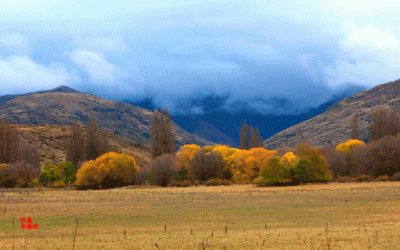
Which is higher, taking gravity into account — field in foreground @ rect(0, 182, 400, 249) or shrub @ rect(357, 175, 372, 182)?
field in foreground @ rect(0, 182, 400, 249)

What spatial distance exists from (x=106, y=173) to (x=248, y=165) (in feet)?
91.9

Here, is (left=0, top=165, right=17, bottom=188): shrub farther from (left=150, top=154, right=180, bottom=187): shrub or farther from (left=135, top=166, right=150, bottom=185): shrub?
(left=150, top=154, right=180, bottom=187): shrub

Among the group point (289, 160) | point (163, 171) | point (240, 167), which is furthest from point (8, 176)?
point (289, 160)

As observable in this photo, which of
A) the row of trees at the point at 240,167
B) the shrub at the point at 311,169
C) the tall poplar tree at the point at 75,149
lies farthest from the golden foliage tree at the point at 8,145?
the shrub at the point at 311,169

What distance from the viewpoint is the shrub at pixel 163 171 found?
72875 millimetres

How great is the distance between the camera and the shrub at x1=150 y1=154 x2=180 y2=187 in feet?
239

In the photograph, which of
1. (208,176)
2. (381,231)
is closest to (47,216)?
(381,231)

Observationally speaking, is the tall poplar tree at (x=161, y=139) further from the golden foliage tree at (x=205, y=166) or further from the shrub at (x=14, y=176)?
the shrub at (x=14, y=176)

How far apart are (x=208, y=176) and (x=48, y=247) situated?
206ft

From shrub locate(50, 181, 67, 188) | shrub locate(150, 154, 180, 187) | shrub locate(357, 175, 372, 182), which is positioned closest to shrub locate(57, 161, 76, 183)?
shrub locate(50, 181, 67, 188)

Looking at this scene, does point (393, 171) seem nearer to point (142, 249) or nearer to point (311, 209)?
point (311, 209)

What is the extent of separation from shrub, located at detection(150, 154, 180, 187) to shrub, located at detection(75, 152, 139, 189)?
16.1ft

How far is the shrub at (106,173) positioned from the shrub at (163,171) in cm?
491

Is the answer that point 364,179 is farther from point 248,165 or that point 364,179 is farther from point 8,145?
point 8,145
